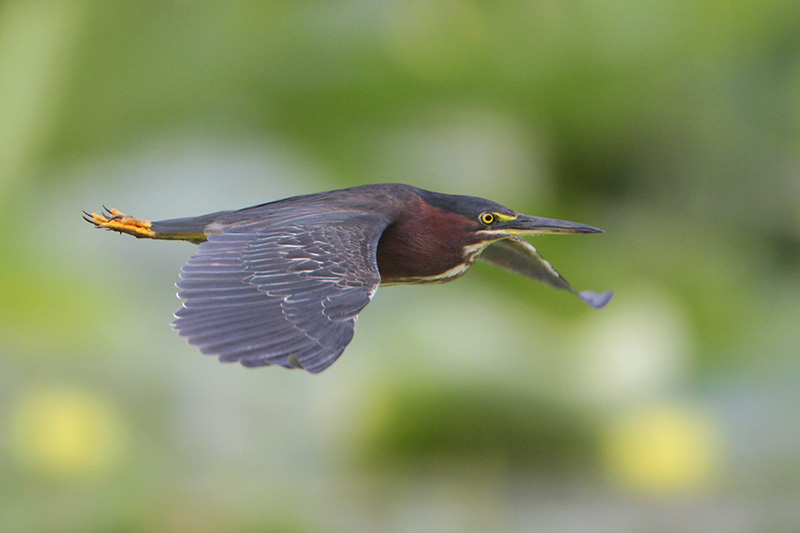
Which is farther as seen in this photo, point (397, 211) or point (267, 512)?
point (267, 512)

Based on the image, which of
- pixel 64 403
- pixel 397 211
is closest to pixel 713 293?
pixel 64 403

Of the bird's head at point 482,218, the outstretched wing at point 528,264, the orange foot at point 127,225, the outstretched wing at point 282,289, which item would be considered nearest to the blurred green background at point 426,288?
the outstretched wing at point 528,264

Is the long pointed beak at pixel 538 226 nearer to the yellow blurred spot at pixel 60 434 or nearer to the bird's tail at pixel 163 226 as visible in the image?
the bird's tail at pixel 163 226

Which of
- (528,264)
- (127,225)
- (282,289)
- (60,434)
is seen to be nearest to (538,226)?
(528,264)

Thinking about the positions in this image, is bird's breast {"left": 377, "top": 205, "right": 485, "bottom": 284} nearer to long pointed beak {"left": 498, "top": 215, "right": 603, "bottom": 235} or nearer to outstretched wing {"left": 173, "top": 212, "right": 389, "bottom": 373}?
long pointed beak {"left": 498, "top": 215, "right": 603, "bottom": 235}

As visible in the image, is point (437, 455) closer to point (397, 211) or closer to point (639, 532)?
point (639, 532)

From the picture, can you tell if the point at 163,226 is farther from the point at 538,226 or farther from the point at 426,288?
the point at 426,288

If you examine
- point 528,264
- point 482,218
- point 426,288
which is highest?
point 426,288
